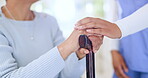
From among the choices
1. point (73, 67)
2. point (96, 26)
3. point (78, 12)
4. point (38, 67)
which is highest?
point (96, 26)

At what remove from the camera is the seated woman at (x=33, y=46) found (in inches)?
30.9

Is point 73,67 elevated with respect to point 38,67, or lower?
lower

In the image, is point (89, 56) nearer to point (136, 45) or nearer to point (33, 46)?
point (33, 46)

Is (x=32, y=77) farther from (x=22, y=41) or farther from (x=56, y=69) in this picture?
(x=22, y=41)

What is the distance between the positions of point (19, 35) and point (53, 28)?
20cm

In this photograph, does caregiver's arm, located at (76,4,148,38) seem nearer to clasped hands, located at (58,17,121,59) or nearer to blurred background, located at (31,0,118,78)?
clasped hands, located at (58,17,121,59)

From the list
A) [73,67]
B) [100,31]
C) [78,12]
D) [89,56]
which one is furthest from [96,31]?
[78,12]

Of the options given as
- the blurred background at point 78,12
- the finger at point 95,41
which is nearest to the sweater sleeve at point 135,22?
the finger at point 95,41

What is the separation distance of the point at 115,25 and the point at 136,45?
31 cm

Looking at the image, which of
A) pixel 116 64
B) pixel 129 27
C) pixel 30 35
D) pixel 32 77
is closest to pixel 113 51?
pixel 116 64

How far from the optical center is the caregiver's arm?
0.86 metres

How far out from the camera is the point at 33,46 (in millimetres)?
998

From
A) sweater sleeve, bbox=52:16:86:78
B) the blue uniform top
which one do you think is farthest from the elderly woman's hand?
the blue uniform top

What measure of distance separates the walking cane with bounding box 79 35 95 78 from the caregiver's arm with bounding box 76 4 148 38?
2.8 inches
